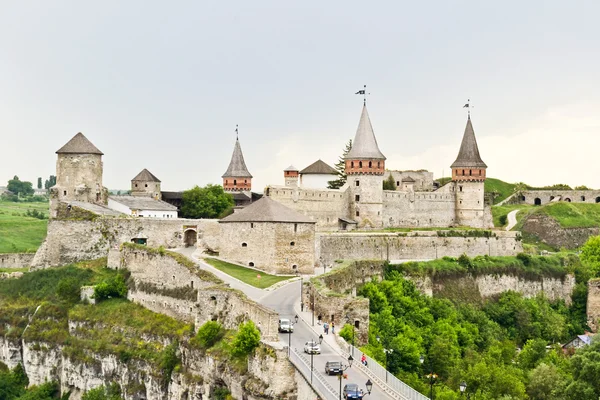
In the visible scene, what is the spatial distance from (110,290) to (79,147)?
17.2 m

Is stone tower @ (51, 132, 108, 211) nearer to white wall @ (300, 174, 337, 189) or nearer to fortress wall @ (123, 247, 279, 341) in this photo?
fortress wall @ (123, 247, 279, 341)

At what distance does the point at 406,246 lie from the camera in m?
74.1

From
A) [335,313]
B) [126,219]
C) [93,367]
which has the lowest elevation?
[93,367]

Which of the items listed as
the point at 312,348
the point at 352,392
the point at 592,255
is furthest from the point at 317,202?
the point at 352,392

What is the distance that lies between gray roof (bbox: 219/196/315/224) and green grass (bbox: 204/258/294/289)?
2811 millimetres

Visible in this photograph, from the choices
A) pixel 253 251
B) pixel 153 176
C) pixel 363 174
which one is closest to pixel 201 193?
pixel 153 176

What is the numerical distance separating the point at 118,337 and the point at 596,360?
26221mm

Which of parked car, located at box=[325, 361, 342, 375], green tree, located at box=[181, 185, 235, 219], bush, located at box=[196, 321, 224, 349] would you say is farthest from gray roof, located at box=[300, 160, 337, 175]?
parked car, located at box=[325, 361, 342, 375]

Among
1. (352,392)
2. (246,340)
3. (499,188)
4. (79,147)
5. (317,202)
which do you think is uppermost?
(499,188)

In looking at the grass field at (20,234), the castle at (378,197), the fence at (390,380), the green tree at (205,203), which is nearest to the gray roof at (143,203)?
the green tree at (205,203)

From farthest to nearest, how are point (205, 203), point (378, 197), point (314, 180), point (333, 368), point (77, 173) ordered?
point (314, 180) → point (378, 197) → point (205, 203) → point (77, 173) → point (333, 368)

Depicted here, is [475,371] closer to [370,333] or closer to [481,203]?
[370,333]

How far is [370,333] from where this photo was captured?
47719mm

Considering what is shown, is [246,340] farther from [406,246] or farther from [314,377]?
[406,246]
